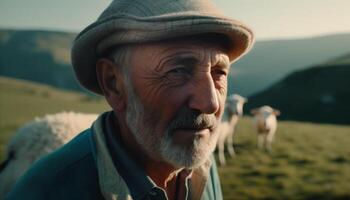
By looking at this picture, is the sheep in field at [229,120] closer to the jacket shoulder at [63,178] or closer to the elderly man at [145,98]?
the elderly man at [145,98]

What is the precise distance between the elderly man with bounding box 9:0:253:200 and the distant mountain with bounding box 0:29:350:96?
459ft

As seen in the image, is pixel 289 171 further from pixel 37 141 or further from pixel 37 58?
pixel 37 58

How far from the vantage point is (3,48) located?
159m

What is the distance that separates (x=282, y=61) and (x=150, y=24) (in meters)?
184

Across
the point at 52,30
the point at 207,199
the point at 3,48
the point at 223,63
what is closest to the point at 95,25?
the point at 223,63

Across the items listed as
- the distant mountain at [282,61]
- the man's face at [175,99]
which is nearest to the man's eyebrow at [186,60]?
the man's face at [175,99]

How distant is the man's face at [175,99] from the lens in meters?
1.86

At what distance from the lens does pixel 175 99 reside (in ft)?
6.15

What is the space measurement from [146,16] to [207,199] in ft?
3.72

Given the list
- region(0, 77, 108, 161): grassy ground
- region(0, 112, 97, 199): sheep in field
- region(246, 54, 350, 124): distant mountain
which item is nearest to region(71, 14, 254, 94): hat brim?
region(0, 112, 97, 199): sheep in field

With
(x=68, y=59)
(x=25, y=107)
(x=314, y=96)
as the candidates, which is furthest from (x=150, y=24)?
(x=68, y=59)

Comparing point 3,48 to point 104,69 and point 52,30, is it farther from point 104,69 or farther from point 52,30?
point 104,69

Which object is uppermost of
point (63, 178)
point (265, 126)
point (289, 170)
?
point (63, 178)

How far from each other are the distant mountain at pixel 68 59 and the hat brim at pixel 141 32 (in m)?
140
